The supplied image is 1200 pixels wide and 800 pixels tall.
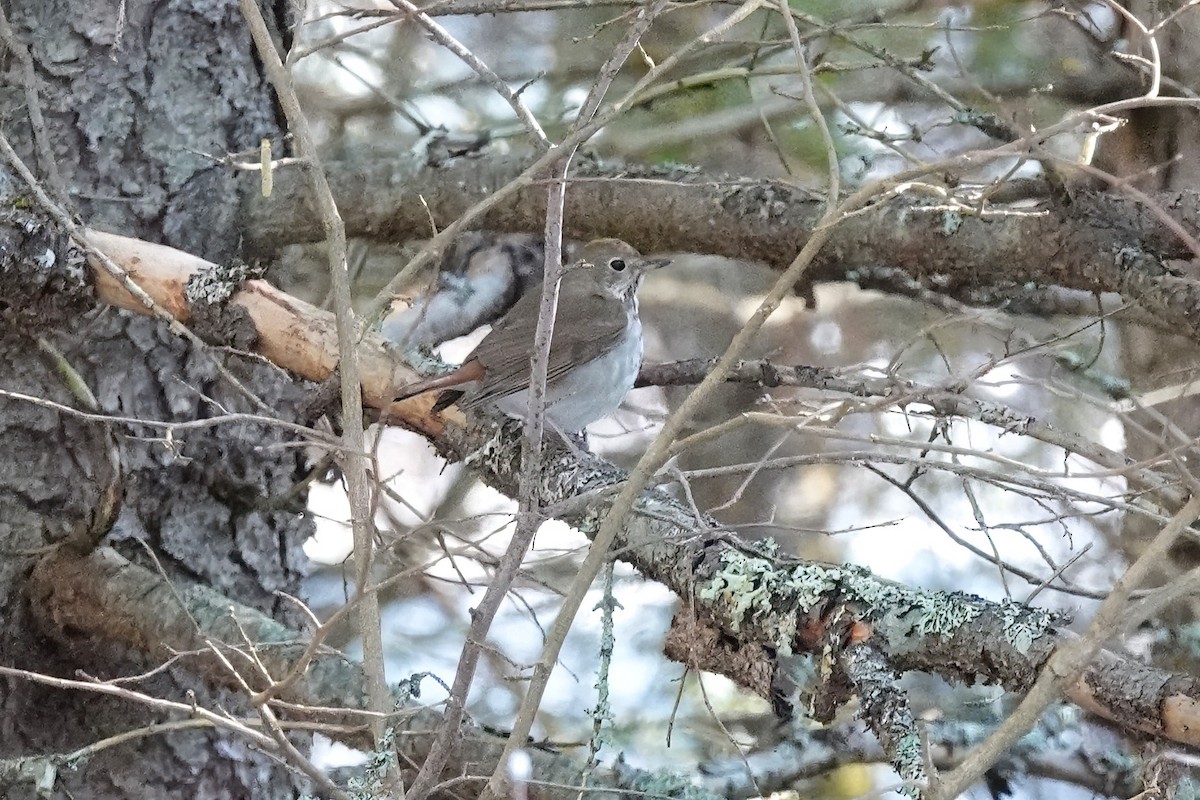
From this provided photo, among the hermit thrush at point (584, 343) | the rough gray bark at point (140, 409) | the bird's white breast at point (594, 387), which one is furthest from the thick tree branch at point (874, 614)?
the rough gray bark at point (140, 409)

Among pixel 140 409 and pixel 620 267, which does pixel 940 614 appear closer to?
pixel 620 267

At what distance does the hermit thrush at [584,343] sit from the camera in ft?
11.2

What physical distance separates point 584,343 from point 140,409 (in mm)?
1270

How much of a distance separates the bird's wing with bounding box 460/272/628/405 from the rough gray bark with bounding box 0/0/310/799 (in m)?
0.66

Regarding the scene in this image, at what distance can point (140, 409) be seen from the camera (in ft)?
11.0

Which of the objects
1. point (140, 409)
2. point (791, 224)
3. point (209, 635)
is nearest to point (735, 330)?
point (791, 224)

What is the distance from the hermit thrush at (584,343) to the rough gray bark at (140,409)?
0.68 meters

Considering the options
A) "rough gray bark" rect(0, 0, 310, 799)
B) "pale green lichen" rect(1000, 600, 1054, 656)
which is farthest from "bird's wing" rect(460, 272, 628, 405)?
"pale green lichen" rect(1000, 600, 1054, 656)

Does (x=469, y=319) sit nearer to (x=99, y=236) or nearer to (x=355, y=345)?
(x=99, y=236)

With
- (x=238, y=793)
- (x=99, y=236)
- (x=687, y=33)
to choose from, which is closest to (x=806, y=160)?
(x=687, y=33)

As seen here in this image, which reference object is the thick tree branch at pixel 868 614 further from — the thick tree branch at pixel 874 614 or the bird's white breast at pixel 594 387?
the bird's white breast at pixel 594 387

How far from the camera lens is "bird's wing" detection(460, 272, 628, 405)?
3246mm

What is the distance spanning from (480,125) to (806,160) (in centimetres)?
117

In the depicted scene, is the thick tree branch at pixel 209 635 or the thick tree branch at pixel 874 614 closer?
the thick tree branch at pixel 874 614
